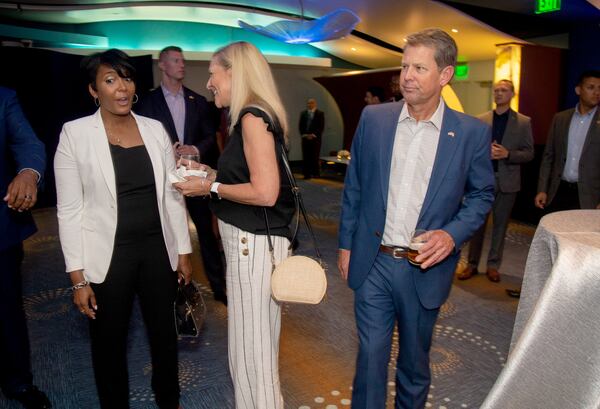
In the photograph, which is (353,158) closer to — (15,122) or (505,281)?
(15,122)

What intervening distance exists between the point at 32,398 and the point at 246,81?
1920 millimetres

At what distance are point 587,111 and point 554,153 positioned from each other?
39cm

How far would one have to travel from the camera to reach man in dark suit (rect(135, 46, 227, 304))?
11.3 ft

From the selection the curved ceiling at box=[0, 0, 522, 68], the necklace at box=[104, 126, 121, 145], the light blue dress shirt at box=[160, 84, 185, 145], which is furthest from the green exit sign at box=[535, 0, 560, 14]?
the necklace at box=[104, 126, 121, 145]

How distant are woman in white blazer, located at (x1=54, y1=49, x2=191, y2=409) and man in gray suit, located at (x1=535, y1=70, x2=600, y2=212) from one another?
309 centimetres

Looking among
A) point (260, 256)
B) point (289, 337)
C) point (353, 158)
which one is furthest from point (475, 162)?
point (289, 337)

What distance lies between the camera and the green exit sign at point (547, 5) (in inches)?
291

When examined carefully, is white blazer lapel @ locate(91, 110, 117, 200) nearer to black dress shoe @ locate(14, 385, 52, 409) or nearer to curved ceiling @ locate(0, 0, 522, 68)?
black dress shoe @ locate(14, 385, 52, 409)

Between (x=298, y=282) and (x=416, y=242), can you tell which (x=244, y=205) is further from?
(x=416, y=242)

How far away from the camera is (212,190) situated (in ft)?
5.75

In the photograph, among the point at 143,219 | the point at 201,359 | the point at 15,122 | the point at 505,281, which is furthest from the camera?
the point at 505,281

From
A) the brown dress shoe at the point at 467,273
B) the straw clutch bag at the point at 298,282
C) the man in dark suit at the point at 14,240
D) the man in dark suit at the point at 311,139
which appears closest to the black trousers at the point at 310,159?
the man in dark suit at the point at 311,139

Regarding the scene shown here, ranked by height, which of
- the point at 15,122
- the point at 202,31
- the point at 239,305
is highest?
the point at 202,31

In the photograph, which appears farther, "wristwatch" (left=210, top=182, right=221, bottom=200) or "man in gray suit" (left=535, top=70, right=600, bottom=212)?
"man in gray suit" (left=535, top=70, right=600, bottom=212)
